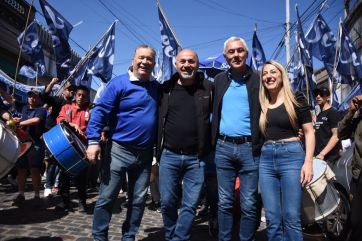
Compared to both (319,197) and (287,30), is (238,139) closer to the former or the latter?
(319,197)

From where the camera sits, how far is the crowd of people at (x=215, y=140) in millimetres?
3375

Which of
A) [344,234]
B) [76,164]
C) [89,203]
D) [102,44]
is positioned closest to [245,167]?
[344,234]

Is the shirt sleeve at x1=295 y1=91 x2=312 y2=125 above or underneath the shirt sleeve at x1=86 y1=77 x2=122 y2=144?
underneath

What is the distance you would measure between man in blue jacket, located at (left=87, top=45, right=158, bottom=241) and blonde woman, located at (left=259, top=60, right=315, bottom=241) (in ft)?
4.35

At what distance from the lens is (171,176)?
12.4 ft

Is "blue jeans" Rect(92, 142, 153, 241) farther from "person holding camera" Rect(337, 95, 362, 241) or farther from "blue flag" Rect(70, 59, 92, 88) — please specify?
"blue flag" Rect(70, 59, 92, 88)

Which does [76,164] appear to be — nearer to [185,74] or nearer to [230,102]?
[185,74]

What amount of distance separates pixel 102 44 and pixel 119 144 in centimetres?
739

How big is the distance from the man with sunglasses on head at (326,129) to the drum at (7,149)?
4.43 m

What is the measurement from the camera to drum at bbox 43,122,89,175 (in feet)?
15.3

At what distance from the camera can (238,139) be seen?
3.59m

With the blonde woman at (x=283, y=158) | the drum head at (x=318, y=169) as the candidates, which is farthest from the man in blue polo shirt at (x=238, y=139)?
the drum head at (x=318, y=169)

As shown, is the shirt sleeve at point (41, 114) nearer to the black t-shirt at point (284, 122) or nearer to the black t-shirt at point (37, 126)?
the black t-shirt at point (37, 126)

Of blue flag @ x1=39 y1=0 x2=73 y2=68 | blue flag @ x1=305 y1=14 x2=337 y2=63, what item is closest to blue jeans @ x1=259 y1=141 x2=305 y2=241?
blue flag @ x1=305 y1=14 x2=337 y2=63
